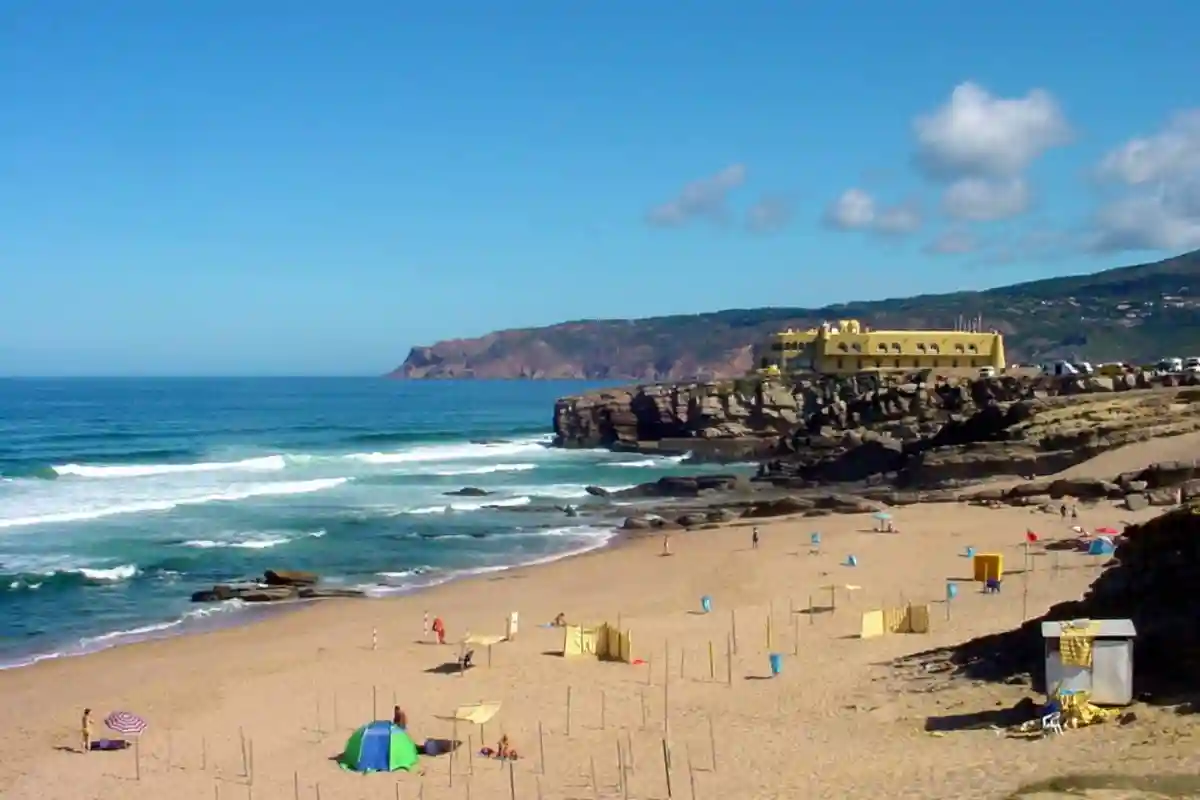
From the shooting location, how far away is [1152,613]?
14789mm

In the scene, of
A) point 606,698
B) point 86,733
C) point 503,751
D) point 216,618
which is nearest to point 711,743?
point 503,751

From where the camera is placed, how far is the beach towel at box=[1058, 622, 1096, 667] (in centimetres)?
1355

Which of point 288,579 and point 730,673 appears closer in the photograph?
point 730,673

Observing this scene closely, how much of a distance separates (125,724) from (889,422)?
154 feet

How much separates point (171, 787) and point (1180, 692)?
502 inches

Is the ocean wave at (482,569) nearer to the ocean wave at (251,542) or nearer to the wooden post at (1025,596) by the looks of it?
the ocean wave at (251,542)

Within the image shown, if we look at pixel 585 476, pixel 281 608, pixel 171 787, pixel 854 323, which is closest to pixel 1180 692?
pixel 171 787

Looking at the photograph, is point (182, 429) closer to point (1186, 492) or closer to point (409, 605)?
point (409, 605)

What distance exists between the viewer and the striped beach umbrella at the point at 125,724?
17.4 meters

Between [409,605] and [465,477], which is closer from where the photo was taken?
[409,605]

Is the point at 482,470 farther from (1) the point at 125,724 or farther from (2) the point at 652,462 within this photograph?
(1) the point at 125,724

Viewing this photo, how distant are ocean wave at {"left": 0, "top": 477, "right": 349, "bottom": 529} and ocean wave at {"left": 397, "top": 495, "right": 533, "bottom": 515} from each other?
27.0 feet

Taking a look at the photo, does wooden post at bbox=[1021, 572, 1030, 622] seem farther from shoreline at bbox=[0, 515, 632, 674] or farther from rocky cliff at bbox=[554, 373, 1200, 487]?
rocky cliff at bbox=[554, 373, 1200, 487]

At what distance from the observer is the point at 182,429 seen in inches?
3607
